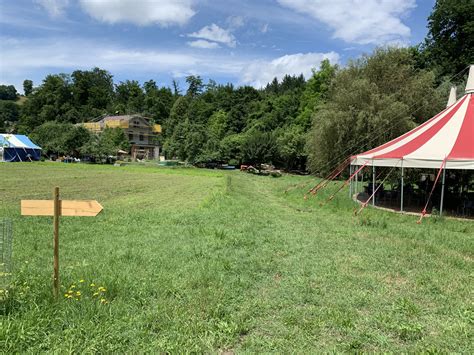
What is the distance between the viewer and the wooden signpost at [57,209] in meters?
3.83

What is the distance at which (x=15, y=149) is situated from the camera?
48.7 meters

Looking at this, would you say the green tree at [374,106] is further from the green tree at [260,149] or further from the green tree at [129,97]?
the green tree at [129,97]

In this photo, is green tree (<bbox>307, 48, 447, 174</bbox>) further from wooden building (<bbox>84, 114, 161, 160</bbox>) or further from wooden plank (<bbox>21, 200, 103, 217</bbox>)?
wooden building (<bbox>84, 114, 161, 160</bbox>)

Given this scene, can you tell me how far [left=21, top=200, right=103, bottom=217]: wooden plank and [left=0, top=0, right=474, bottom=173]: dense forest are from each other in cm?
2280

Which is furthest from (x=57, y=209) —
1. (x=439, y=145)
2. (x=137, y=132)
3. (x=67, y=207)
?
(x=137, y=132)

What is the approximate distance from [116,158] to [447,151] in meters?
53.4

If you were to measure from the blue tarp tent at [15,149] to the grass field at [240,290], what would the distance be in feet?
154

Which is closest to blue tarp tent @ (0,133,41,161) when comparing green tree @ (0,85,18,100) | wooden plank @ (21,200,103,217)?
wooden plank @ (21,200,103,217)

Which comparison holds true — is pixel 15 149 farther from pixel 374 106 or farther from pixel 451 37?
pixel 451 37

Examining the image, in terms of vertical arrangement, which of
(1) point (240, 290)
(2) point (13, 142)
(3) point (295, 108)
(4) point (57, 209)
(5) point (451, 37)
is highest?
(5) point (451, 37)

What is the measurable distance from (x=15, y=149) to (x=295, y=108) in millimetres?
41031

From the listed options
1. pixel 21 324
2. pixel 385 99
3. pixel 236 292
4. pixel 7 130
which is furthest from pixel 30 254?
pixel 7 130

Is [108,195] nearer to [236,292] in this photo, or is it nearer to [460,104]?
[236,292]

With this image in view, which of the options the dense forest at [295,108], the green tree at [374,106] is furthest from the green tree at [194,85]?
the green tree at [374,106]
